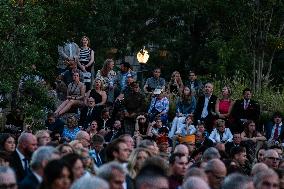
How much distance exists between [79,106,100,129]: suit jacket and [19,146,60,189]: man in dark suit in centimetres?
1175

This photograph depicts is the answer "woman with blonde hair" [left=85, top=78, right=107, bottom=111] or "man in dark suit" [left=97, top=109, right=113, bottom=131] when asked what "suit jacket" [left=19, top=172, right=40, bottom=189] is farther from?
"woman with blonde hair" [left=85, top=78, right=107, bottom=111]

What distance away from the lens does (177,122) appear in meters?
23.1

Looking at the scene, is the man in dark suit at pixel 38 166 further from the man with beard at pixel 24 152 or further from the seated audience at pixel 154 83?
the seated audience at pixel 154 83

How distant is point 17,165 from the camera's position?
Answer: 13.4m

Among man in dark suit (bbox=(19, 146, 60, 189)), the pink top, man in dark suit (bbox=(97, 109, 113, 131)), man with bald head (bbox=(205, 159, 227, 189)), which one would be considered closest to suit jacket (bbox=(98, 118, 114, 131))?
man in dark suit (bbox=(97, 109, 113, 131))

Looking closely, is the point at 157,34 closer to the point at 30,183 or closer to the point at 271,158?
the point at 271,158

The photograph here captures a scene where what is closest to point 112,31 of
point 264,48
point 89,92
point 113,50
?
point 113,50

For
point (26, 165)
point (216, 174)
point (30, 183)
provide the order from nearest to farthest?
point (30, 183) < point (216, 174) < point (26, 165)

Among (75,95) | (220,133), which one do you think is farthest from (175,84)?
(220,133)

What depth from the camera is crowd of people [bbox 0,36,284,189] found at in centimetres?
1312

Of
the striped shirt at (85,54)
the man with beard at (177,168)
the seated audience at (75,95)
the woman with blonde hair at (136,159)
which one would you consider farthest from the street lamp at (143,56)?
the woman with blonde hair at (136,159)

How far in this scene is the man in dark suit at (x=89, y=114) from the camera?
2344cm

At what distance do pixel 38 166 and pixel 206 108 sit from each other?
12.7 metres

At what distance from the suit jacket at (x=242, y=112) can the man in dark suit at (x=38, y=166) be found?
40.5 ft
